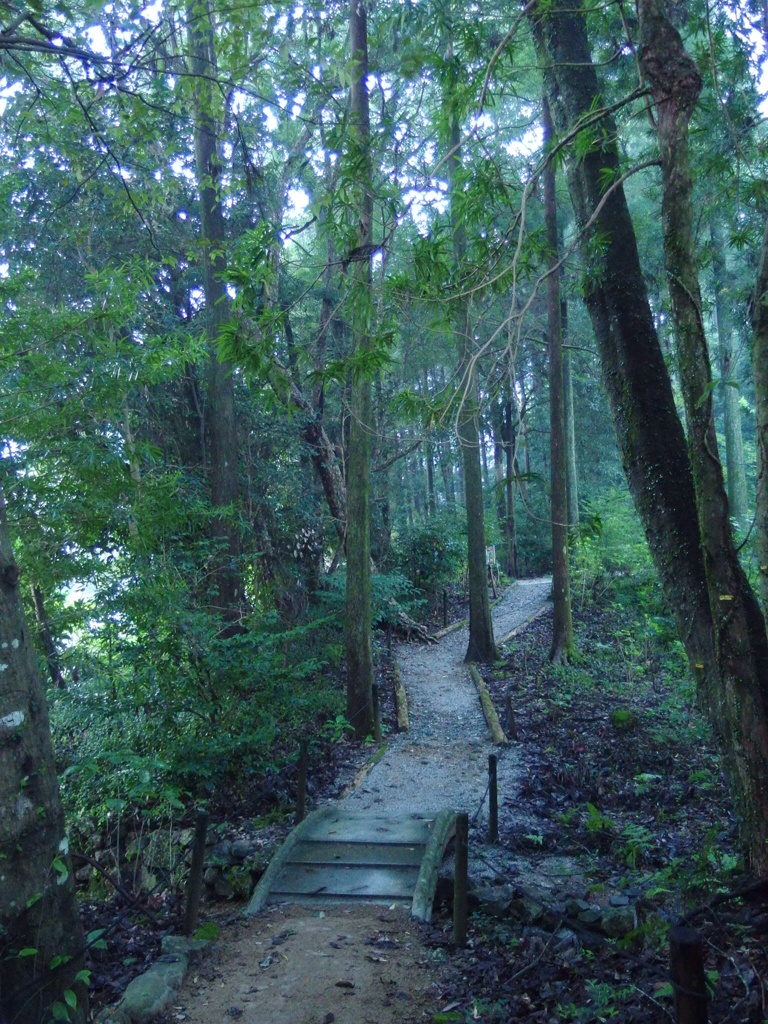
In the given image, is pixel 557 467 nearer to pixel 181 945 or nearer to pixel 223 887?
pixel 223 887

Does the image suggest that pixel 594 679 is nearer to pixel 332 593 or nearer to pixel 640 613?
pixel 332 593

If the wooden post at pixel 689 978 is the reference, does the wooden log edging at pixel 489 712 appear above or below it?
below

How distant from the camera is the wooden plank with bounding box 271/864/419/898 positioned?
268 inches

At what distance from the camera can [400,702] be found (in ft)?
44.1

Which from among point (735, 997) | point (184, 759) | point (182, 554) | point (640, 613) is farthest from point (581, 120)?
point (640, 613)

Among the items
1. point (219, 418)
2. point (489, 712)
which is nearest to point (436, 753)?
point (489, 712)

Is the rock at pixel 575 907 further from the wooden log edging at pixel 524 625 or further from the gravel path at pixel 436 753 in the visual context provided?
the wooden log edging at pixel 524 625

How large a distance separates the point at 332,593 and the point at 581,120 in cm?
1158

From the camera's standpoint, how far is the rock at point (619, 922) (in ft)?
17.4

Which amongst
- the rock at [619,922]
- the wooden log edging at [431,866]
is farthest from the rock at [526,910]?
the wooden log edging at [431,866]

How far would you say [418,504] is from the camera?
1581 inches

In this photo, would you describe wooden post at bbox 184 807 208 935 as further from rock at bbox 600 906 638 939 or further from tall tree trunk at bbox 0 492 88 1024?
rock at bbox 600 906 638 939

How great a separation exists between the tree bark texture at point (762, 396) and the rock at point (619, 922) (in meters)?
2.43

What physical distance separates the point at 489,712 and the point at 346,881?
5844 mm
